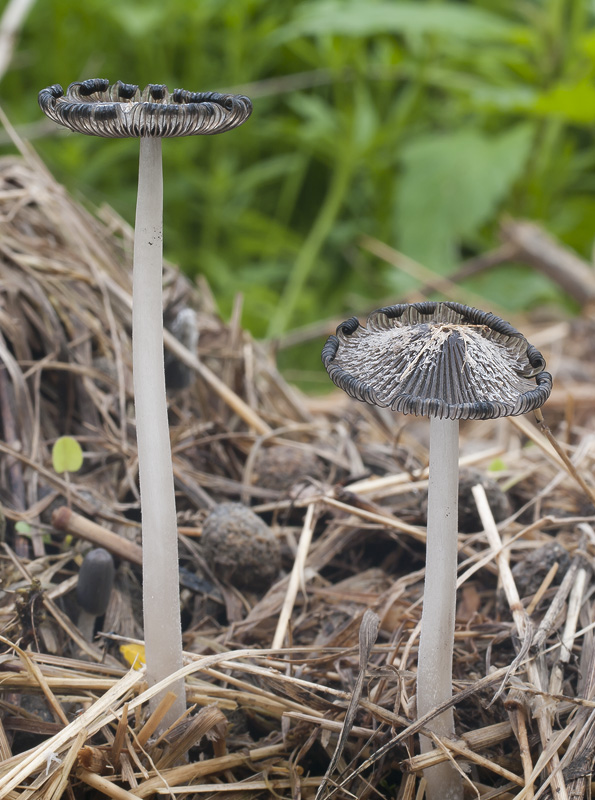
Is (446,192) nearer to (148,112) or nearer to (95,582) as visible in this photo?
(95,582)

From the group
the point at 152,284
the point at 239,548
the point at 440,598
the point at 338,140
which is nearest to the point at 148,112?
the point at 152,284

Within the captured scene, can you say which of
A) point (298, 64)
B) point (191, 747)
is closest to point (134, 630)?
point (191, 747)

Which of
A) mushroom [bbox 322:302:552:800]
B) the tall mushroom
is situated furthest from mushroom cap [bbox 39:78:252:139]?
mushroom [bbox 322:302:552:800]

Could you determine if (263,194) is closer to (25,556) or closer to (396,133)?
(396,133)

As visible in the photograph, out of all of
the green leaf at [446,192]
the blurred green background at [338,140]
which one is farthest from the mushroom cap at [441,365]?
the green leaf at [446,192]

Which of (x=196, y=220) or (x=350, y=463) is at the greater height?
(x=196, y=220)
